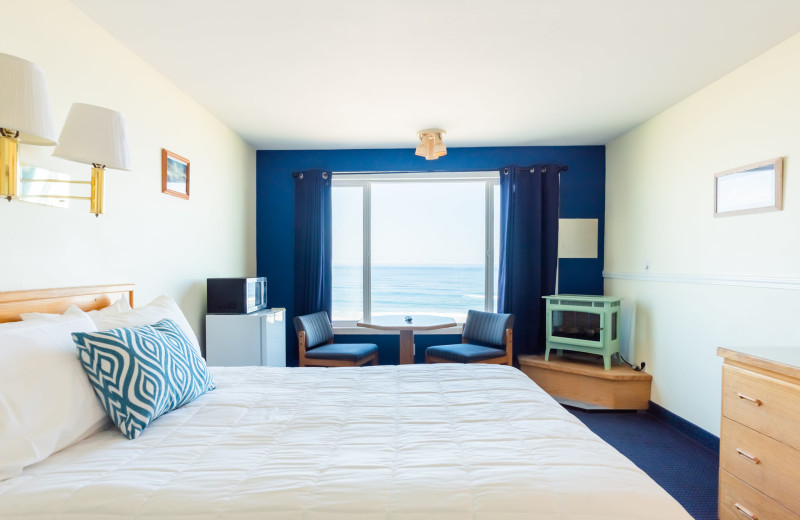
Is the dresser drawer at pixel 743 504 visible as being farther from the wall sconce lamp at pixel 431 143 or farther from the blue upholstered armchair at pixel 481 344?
the wall sconce lamp at pixel 431 143

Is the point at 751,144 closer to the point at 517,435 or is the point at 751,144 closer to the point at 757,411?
the point at 757,411

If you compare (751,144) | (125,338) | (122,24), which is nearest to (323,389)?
(125,338)

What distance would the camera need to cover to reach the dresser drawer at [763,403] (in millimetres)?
1688

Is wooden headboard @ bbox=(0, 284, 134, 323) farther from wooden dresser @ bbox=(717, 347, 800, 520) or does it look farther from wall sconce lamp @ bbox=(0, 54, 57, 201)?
wooden dresser @ bbox=(717, 347, 800, 520)

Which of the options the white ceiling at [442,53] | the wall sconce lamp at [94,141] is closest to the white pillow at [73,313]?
the wall sconce lamp at [94,141]

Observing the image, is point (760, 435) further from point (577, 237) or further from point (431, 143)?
point (431, 143)

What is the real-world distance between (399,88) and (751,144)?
2.23 meters

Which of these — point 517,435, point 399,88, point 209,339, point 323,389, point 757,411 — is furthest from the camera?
point 209,339

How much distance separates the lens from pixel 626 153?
416 centimetres

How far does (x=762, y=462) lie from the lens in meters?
1.82

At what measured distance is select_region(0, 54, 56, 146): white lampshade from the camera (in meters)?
1.28

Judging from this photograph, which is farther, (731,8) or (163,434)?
(731,8)

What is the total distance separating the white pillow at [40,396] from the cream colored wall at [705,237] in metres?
3.29

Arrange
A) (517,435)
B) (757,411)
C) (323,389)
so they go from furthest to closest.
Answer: (323,389) → (757,411) → (517,435)
